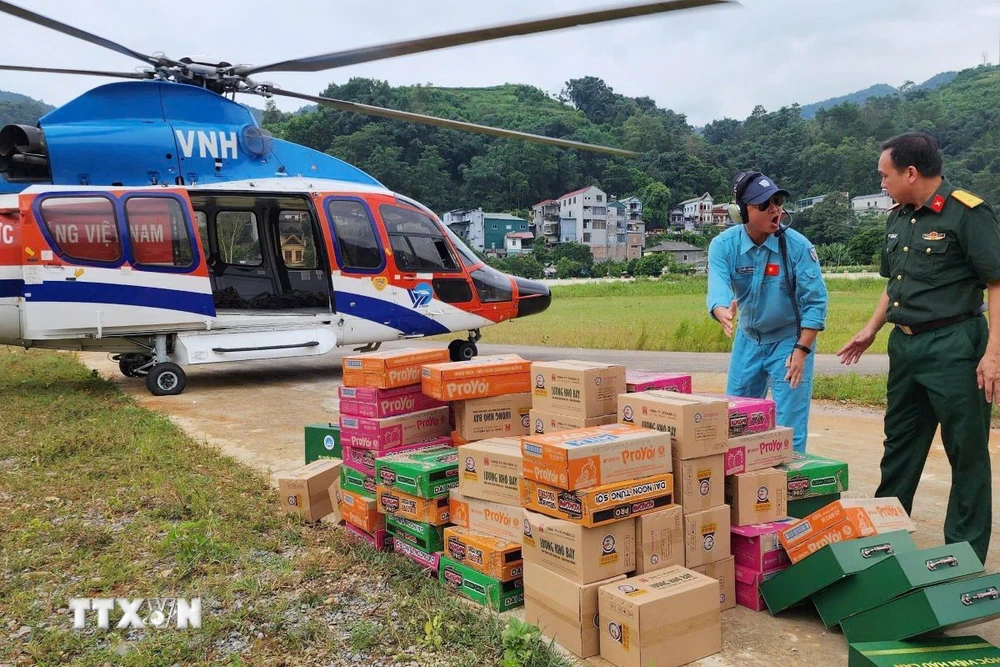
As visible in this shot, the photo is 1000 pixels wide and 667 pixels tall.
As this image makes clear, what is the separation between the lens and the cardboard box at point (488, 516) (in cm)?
345

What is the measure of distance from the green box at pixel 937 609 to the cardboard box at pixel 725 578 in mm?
655

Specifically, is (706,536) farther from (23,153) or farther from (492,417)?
(23,153)

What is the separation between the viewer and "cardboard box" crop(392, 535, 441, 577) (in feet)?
12.2

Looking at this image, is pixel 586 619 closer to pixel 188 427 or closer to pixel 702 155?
pixel 188 427

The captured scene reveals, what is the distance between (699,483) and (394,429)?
1.77 m

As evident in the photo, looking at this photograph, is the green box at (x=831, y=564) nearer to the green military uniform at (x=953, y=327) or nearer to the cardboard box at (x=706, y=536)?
the cardboard box at (x=706, y=536)

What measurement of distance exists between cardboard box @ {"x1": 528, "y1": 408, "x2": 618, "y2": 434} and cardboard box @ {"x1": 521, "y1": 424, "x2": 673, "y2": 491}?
1.13 feet

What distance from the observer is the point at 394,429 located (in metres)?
4.29

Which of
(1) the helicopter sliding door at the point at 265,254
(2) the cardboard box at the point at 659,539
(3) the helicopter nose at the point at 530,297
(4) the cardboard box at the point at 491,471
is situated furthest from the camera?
(3) the helicopter nose at the point at 530,297

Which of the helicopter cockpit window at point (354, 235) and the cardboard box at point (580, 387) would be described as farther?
the helicopter cockpit window at point (354, 235)

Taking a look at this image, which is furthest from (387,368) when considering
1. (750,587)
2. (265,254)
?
(265,254)

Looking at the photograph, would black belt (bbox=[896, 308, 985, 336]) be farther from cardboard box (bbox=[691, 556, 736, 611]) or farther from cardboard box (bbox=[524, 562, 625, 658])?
cardboard box (bbox=[524, 562, 625, 658])

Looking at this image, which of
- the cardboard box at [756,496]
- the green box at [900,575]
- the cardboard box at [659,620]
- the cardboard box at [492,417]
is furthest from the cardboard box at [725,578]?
the cardboard box at [492,417]

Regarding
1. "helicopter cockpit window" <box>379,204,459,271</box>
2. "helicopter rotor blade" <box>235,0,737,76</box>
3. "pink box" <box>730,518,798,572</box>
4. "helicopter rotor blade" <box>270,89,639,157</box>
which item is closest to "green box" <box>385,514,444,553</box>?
"pink box" <box>730,518,798,572</box>
